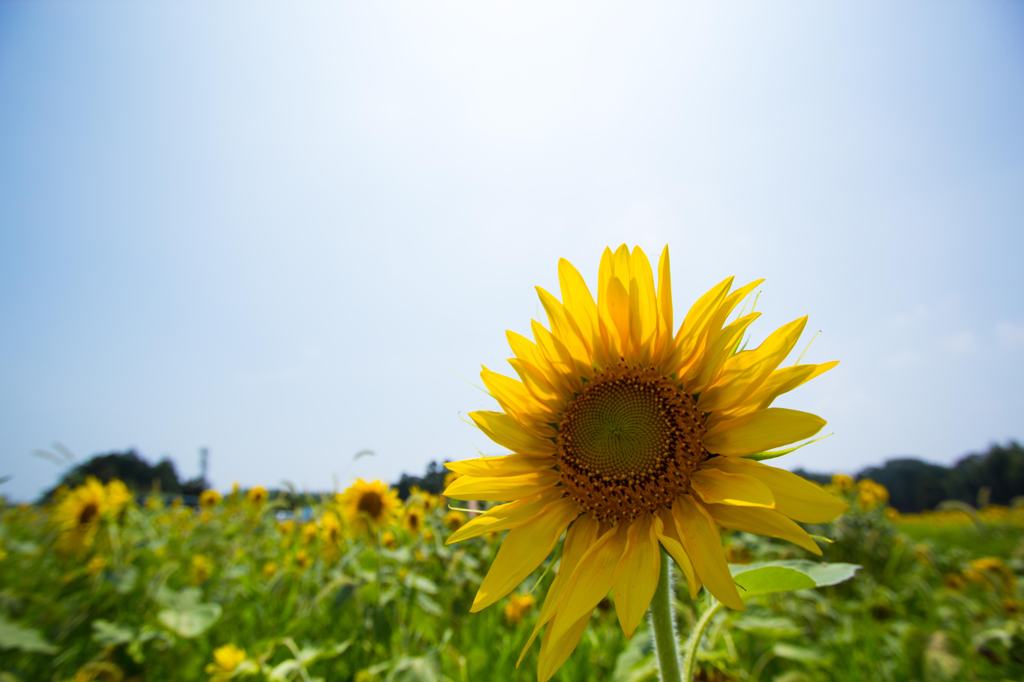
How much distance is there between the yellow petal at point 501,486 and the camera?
115 centimetres

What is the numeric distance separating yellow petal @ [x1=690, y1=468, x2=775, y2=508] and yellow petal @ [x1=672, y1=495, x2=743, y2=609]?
4cm

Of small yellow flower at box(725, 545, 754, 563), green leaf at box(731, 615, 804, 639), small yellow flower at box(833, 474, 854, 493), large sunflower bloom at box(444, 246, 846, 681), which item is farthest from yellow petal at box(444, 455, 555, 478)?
small yellow flower at box(833, 474, 854, 493)

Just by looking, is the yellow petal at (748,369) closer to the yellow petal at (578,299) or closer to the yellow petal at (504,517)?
the yellow petal at (578,299)

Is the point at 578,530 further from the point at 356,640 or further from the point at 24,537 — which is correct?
the point at 24,537

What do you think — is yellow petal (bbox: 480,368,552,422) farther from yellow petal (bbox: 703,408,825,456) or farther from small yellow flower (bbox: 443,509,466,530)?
small yellow flower (bbox: 443,509,466,530)

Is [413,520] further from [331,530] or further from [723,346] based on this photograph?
[723,346]

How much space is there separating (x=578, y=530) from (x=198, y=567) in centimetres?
455

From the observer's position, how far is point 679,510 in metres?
1.08

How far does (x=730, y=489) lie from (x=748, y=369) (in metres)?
0.24

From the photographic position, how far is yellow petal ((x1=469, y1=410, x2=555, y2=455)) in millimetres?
1235

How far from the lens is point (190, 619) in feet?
8.28

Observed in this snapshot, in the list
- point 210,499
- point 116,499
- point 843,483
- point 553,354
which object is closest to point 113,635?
point 116,499

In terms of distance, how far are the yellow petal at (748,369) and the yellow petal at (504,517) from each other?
437 mm

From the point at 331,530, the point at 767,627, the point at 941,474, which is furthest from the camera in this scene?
the point at 941,474
